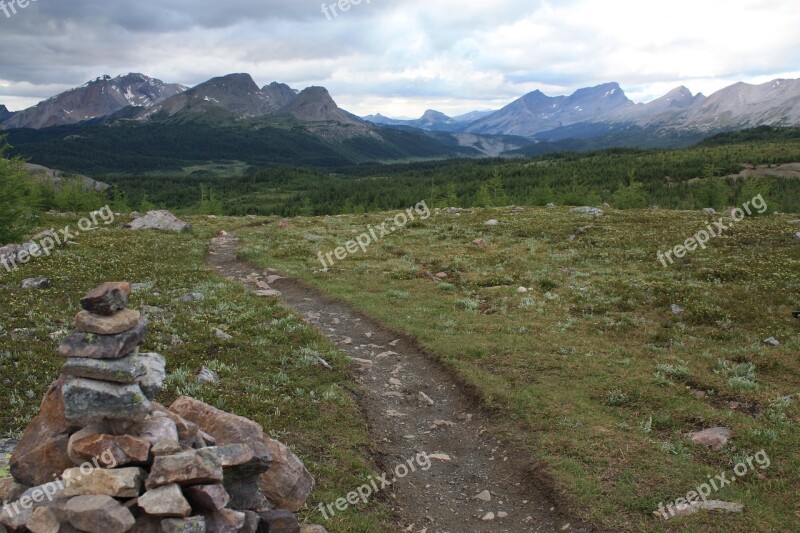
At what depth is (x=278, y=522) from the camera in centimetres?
816

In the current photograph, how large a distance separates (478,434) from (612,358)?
6821 millimetres

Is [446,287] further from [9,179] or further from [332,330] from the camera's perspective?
[9,179]

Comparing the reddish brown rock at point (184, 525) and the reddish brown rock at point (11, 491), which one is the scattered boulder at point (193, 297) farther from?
the reddish brown rock at point (184, 525)

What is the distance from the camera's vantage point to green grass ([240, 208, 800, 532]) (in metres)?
11.3

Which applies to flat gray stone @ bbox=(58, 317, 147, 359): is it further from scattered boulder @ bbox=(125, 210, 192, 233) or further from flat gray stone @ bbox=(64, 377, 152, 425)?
scattered boulder @ bbox=(125, 210, 192, 233)

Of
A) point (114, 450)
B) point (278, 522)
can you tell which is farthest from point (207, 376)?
point (114, 450)

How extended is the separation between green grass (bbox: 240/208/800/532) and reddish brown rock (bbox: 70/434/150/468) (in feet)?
28.5

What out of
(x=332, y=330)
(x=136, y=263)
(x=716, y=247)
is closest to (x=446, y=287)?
(x=332, y=330)

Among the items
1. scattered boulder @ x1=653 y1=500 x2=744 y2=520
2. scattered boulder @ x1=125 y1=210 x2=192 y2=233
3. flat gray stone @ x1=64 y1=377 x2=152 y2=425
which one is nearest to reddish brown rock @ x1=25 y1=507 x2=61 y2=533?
flat gray stone @ x1=64 y1=377 x2=152 y2=425

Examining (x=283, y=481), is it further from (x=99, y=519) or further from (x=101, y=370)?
(x=101, y=370)

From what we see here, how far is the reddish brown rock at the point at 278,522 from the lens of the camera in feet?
26.5

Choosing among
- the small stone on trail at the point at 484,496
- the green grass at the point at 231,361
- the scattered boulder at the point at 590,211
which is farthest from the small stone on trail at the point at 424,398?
the scattered boulder at the point at 590,211

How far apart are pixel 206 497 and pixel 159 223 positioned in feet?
150

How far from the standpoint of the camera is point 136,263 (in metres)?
28.7
